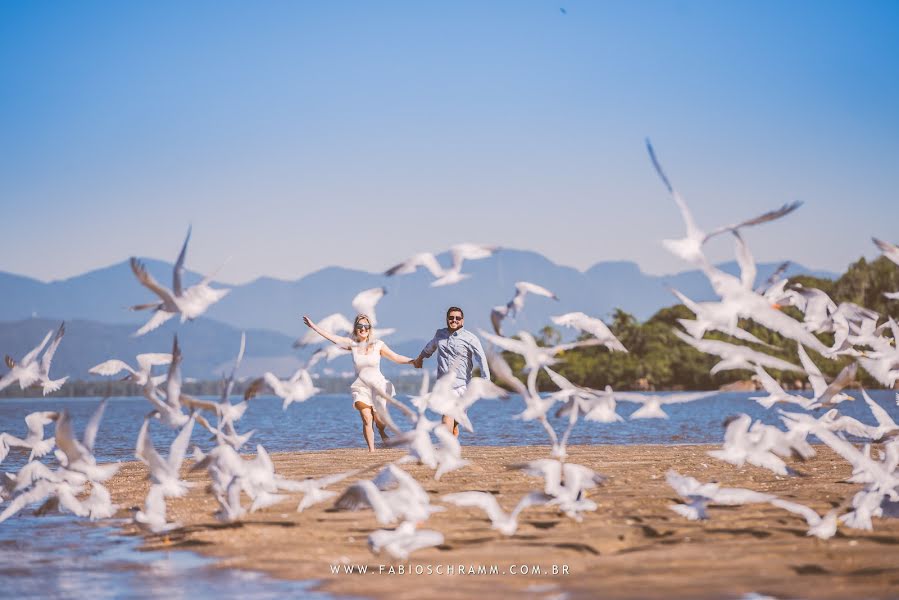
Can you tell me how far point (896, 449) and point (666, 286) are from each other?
7.05ft

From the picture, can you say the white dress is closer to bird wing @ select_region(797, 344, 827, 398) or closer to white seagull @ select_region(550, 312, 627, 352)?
white seagull @ select_region(550, 312, 627, 352)

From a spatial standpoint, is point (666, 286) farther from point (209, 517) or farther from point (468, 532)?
point (209, 517)

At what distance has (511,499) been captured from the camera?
31.0ft

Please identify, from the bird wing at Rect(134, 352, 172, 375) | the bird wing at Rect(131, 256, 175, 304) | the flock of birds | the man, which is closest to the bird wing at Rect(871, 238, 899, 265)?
the flock of birds

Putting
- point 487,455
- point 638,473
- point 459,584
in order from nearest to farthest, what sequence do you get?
point 459,584, point 638,473, point 487,455

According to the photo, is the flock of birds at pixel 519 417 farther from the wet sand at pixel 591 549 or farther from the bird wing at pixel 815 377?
the wet sand at pixel 591 549

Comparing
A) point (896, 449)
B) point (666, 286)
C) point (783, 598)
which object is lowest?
point (783, 598)

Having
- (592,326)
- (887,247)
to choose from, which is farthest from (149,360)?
(887,247)

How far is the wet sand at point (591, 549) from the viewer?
595 cm

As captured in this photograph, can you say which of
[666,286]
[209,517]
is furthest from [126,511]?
[666,286]

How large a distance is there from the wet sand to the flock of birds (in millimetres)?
183

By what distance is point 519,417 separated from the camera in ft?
26.9

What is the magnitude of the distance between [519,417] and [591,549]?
58.3 inches

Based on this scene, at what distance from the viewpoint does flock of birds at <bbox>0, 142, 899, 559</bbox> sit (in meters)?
7.20
